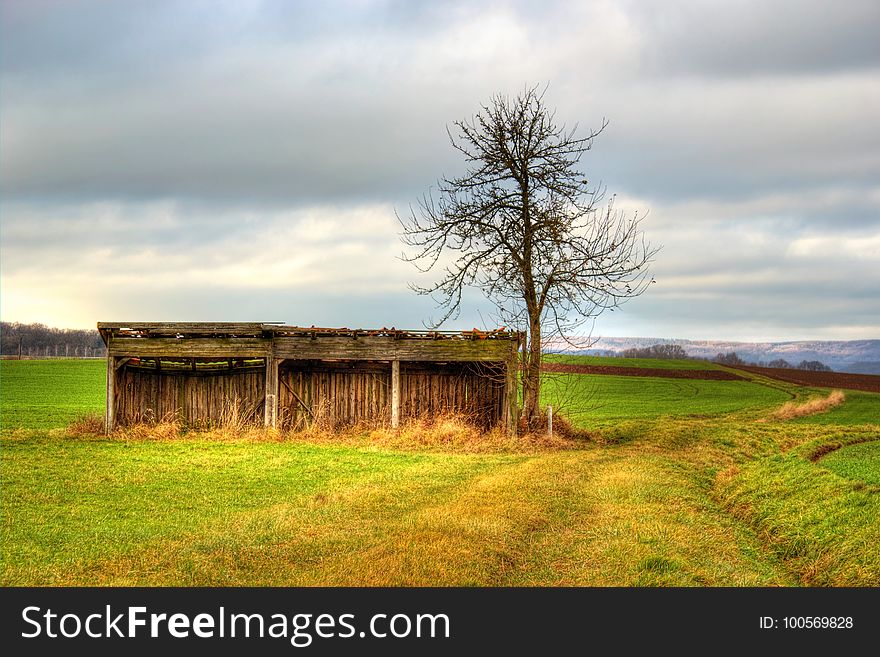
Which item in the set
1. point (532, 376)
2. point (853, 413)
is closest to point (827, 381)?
point (853, 413)

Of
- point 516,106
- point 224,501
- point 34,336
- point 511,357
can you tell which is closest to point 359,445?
point 511,357

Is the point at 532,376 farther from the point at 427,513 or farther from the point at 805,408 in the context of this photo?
the point at 805,408

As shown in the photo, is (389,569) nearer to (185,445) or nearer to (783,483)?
(783,483)

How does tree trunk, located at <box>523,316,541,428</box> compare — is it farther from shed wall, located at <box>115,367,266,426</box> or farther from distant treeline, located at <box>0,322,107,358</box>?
distant treeline, located at <box>0,322,107,358</box>

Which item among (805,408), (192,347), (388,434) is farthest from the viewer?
(805,408)

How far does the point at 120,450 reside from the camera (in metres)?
20.7

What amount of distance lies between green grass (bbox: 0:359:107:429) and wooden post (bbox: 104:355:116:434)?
4.04 meters

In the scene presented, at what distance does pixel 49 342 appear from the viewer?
110688 millimetres

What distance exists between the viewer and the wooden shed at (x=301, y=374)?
984 inches

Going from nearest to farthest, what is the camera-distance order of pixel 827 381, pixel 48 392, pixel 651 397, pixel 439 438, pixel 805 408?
1. pixel 439 438
2. pixel 805 408
3. pixel 48 392
4. pixel 651 397
5. pixel 827 381

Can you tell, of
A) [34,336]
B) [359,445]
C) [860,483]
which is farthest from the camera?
[34,336]

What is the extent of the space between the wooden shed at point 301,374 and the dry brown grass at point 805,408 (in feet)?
62.2

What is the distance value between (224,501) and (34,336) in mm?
121215

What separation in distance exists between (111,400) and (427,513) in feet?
53.9
